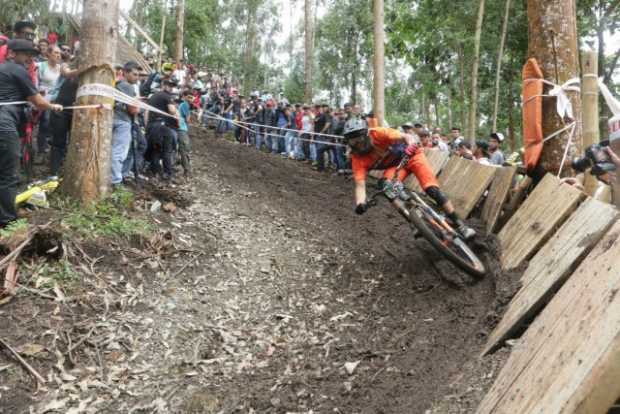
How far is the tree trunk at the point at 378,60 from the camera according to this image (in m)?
13.7

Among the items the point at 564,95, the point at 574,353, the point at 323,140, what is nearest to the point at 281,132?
the point at 323,140

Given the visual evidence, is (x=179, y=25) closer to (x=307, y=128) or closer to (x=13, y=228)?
Answer: (x=307, y=128)

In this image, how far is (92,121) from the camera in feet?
22.2

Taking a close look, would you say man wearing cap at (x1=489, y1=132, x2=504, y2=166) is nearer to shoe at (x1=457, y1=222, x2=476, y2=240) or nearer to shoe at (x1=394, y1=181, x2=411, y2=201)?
shoe at (x1=394, y1=181, x2=411, y2=201)

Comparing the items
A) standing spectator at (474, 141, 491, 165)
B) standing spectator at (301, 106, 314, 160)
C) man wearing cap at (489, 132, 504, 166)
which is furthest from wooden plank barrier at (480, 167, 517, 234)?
standing spectator at (301, 106, 314, 160)

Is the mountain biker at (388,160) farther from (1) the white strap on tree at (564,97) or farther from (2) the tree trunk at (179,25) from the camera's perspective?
(2) the tree trunk at (179,25)

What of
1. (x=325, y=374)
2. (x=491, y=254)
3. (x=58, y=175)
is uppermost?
(x=58, y=175)

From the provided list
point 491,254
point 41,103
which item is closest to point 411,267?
point 491,254

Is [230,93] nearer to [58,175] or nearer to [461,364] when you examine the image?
[58,175]

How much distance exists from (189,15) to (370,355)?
120 feet

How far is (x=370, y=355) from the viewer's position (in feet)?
16.3

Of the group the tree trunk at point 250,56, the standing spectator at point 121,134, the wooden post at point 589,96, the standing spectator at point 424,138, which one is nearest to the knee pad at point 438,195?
the wooden post at point 589,96

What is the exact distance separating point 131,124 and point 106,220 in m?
2.28

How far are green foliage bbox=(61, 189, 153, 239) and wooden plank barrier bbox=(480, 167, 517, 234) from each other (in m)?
4.62
